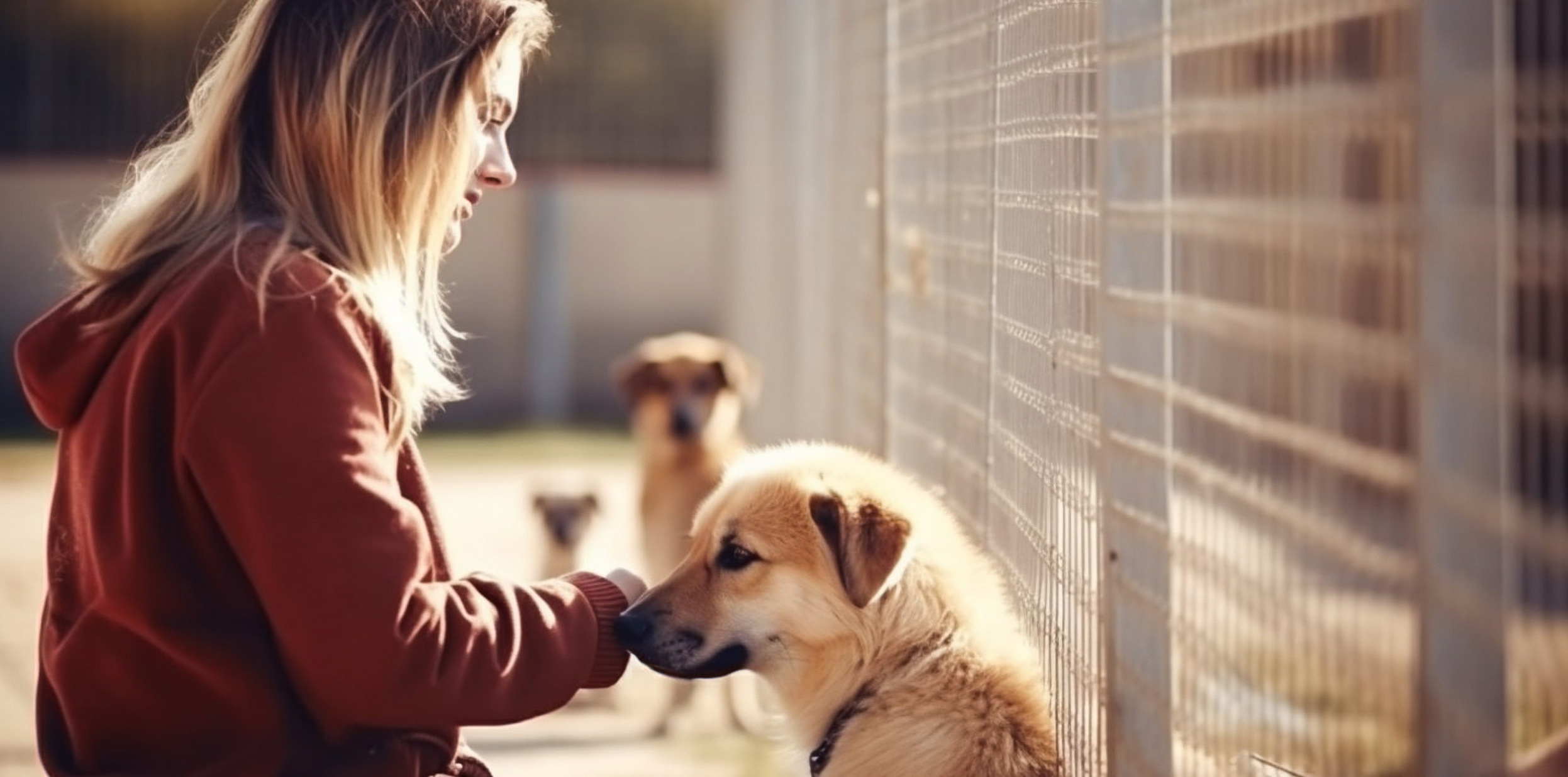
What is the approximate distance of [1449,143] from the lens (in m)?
1.58

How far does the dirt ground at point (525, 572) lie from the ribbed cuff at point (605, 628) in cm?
85

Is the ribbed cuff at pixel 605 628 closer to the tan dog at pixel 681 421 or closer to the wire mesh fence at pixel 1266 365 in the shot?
the wire mesh fence at pixel 1266 365

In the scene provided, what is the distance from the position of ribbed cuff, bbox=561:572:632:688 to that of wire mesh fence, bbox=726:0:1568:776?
0.69 m

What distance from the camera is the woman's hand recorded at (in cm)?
281

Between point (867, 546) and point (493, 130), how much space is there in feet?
2.97

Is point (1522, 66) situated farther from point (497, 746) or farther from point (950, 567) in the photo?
point (497, 746)

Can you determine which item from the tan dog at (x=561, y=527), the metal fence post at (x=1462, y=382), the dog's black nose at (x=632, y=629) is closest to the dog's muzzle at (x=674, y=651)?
the dog's black nose at (x=632, y=629)

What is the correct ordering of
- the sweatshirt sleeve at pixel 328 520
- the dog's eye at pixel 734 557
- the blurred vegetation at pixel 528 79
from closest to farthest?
1. the sweatshirt sleeve at pixel 328 520
2. the dog's eye at pixel 734 557
3. the blurred vegetation at pixel 528 79

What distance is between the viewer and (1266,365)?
2076 millimetres

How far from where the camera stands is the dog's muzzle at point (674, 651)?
124 inches

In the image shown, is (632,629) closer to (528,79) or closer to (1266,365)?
(1266,365)

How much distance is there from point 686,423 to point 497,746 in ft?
6.74

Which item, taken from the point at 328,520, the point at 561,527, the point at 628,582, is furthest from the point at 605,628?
the point at 561,527

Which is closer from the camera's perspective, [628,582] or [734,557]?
[628,582]
